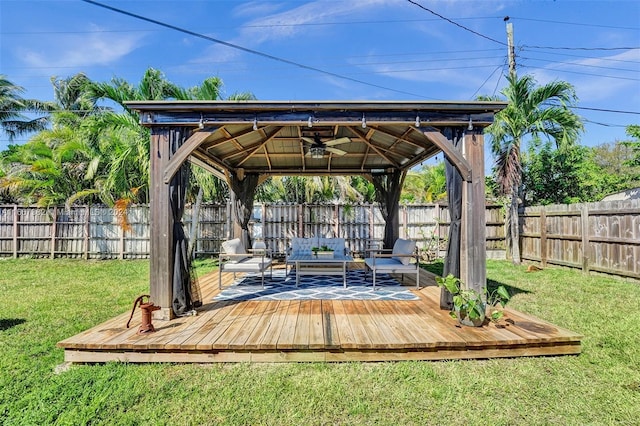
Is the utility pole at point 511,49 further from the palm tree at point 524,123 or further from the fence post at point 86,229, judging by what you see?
the fence post at point 86,229

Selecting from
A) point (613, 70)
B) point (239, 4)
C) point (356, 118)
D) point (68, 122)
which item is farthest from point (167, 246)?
point (613, 70)

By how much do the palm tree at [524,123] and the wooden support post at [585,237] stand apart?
1665mm

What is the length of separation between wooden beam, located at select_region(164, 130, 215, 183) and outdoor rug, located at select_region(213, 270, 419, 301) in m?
2.10

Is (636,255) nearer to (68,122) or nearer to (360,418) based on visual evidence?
(360,418)

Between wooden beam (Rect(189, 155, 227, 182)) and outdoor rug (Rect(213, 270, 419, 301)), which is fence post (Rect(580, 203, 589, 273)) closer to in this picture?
outdoor rug (Rect(213, 270, 419, 301))

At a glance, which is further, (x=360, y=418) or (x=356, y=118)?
(x=356, y=118)

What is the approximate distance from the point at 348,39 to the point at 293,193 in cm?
623

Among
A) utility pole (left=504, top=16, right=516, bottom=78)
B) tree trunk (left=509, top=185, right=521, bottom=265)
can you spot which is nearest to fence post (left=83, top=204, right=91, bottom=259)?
tree trunk (left=509, top=185, right=521, bottom=265)

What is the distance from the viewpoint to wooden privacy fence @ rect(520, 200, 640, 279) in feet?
20.4

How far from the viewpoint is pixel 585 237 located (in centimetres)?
709

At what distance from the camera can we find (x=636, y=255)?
19.9 feet

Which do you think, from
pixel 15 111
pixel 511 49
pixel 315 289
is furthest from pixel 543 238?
pixel 15 111

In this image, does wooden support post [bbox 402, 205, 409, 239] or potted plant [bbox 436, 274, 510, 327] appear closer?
potted plant [bbox 436, 274, 510, 327]

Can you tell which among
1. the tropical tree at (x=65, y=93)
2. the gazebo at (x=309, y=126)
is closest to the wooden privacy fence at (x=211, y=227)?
the gazebo at (x=309, y=126)
